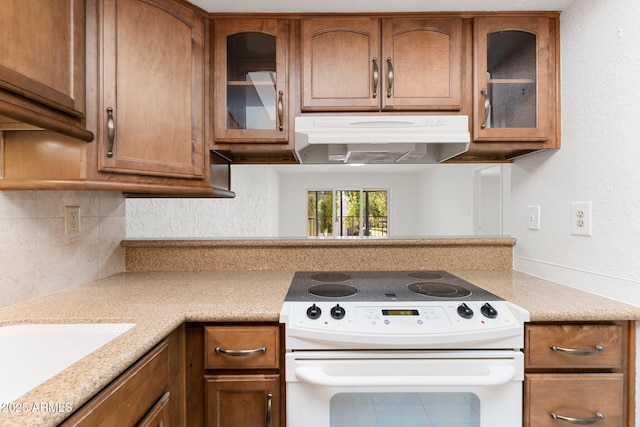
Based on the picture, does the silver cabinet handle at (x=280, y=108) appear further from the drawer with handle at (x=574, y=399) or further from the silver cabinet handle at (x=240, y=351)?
the drawer with handle at (x=574, y=399)

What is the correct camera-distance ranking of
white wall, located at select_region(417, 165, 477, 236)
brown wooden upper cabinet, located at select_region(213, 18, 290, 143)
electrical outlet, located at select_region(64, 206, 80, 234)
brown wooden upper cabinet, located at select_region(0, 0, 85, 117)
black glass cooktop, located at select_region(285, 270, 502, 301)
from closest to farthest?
brown wooden upper cabinet, located at select_region(0, 0, 85, 117)
black glass cooktop, located at select_region(285, 270, 502, 301)
electrical outlet, located at select_region(64, 206, 80, 234)
brown wooden upper cabinet, located at select_region(213, 18, 290, 143)
white wall, located at select_region(417, 165, 477, 236)

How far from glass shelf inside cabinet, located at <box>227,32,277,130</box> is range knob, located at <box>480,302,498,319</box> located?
1.07 meters

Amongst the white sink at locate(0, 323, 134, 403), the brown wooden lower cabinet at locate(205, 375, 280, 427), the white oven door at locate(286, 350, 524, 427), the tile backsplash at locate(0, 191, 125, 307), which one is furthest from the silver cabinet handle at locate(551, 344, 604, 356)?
the tile backsplash at locate(0, 191, 125, 307)

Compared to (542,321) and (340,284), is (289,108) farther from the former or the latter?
(542,321)

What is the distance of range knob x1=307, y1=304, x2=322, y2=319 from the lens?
1.07m

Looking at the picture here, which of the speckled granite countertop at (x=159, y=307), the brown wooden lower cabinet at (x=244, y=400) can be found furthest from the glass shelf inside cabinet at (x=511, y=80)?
the brown wooden lower cabinet at (x=244, y=400)

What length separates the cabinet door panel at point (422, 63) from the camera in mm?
1409

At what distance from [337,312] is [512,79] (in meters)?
1.26

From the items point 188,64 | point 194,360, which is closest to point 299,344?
point 194,360

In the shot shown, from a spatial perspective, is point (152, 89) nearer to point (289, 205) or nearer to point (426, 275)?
point (426, 275)

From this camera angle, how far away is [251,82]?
1445mm

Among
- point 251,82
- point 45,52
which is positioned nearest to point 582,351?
point 251,82

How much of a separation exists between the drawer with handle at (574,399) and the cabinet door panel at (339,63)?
1166mm

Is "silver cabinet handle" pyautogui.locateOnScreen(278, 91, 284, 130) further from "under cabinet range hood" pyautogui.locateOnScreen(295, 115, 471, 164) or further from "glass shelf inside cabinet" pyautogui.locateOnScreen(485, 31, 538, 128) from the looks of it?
"glass shelf inside cabinet" pyautogui.locateOnScreen(485, 31, 538, 128)
